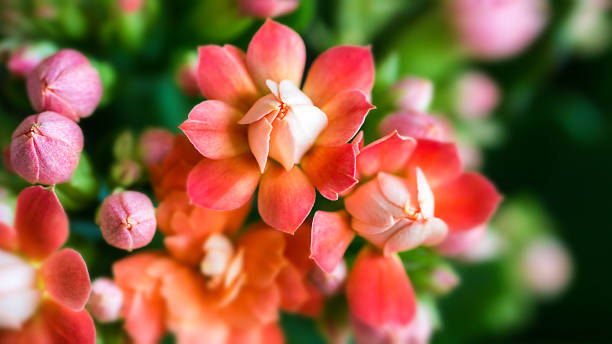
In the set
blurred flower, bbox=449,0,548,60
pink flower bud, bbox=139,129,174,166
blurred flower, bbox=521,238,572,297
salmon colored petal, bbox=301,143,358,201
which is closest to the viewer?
salmon colored petal, bbox=301,143,358,201

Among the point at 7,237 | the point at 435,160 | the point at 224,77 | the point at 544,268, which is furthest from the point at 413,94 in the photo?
the point at 544,268

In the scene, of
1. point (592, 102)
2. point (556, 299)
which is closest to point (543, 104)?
point (592, 102)

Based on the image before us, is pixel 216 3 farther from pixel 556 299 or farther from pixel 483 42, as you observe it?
pixel 556 299

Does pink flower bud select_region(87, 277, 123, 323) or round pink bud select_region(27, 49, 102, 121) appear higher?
round pink bud select_region(27, 49, 102, 121)

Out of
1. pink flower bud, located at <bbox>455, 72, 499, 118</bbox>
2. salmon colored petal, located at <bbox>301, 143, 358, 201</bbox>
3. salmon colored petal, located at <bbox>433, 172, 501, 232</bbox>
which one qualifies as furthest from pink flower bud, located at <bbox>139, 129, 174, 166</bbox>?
pink flower bud, located at <bbox>455, 72, 499, 118</bbox>

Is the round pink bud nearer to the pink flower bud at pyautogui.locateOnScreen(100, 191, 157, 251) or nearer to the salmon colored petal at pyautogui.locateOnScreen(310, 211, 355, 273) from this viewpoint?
the pink flower bud at pyautogui.locateOnScreen(100, 191, 157, 251)

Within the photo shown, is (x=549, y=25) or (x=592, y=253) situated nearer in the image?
(x=549, y=25)
